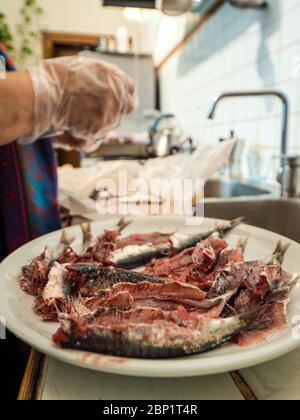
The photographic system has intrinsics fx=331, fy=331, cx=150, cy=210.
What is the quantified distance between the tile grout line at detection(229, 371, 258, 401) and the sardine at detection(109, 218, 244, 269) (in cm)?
33

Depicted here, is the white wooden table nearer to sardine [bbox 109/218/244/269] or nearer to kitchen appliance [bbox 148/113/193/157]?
sardine [bbox 109/218/244/269]

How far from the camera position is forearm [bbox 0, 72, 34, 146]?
0.72 metres

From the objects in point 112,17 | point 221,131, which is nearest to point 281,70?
point 221,131

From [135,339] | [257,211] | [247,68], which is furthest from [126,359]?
[247,68]

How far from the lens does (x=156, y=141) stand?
269 cm

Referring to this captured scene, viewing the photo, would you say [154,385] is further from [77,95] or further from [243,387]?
[77,95]

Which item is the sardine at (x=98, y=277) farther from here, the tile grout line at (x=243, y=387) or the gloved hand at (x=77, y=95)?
the gloved hand at (x=77, y=95)

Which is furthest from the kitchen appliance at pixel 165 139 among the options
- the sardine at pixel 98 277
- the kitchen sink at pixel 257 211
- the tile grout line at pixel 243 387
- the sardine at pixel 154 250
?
the tile grout line at pixel 243 387

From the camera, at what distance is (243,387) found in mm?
387

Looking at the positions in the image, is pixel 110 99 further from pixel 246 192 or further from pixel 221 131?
pixel 221 131

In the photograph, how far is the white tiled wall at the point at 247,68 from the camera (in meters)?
1.34

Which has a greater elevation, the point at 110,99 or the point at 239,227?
the point at 110,99

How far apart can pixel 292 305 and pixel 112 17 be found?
5.62m

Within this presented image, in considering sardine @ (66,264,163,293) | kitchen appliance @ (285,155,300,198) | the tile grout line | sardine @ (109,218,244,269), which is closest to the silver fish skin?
sardine @ (66,264,163,293)
